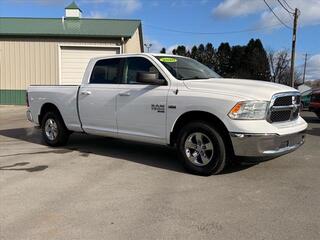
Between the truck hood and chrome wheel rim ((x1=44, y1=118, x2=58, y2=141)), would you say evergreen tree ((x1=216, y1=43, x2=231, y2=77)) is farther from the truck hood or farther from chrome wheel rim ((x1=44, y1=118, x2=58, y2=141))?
the truck hood

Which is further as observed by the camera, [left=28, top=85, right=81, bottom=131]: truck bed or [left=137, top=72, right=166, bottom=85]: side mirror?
[left=28, top=85, right=81, bottom=131]: truck bed

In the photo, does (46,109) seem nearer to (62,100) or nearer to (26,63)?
(62,100)

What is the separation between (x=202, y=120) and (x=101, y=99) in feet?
7.59

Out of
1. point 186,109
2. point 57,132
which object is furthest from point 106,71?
point 186,109

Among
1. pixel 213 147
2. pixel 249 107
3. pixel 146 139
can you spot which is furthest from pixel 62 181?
pixel 249 107

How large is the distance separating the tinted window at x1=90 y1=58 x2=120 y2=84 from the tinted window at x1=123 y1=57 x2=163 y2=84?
22 centimetres

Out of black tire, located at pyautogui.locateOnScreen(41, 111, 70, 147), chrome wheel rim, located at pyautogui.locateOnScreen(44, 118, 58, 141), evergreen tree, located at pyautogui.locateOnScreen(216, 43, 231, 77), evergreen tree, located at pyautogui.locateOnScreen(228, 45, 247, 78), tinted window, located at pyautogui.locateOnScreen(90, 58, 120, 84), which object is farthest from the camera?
evergreen tree, located at pyautogui.locateOnScreen(228, 45, 247, 78)

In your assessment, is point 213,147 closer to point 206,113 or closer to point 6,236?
point 206,113

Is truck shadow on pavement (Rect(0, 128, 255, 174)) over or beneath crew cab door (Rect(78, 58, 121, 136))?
beneath

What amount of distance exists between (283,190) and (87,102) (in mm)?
4180

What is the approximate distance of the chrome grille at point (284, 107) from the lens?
20.6ft

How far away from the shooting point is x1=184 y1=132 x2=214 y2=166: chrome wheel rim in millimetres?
6500

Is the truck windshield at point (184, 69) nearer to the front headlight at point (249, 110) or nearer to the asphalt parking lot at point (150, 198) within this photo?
the front headlight at point (249, 110)

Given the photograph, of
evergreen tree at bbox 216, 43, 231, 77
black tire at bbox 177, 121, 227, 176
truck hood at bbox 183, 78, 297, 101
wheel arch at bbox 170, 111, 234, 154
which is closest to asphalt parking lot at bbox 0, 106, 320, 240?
black tire at bbox 177, 121, 227, 176
